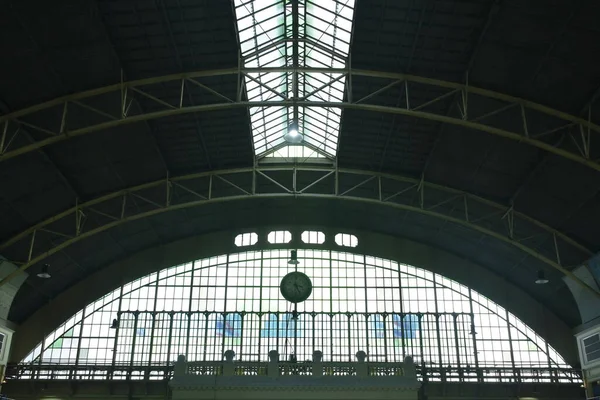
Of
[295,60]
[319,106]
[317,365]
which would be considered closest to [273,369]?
[317,365]

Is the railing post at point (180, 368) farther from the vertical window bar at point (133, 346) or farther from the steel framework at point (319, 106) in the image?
the vertical window bar at point (133, 346)

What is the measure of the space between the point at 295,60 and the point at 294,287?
11.6 metres

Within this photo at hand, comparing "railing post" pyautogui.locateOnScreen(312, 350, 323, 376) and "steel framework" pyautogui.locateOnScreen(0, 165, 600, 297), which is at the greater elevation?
"steel framework" pyautogui.locateOnScreen(0, 165, 600, 297)

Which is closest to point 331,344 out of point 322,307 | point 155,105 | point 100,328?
point 322,307

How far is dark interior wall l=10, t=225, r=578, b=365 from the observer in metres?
33.9

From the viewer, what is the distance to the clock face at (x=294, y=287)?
1198 inches

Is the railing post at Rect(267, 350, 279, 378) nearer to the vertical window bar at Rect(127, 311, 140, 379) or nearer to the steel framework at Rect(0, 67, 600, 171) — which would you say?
the steel framework at Rect(0, 67, 600, 171)

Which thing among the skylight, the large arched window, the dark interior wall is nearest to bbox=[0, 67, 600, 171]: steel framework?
the skylight

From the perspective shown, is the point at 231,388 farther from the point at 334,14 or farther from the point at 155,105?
the point at 334,14

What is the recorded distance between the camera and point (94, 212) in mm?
29891

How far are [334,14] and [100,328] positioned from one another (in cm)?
2338

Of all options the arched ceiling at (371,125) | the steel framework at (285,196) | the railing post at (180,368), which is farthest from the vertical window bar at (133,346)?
the railing post at (180,368)

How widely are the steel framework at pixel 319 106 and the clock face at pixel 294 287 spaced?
35.8ft

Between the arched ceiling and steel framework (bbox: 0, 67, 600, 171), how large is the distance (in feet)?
0.35
